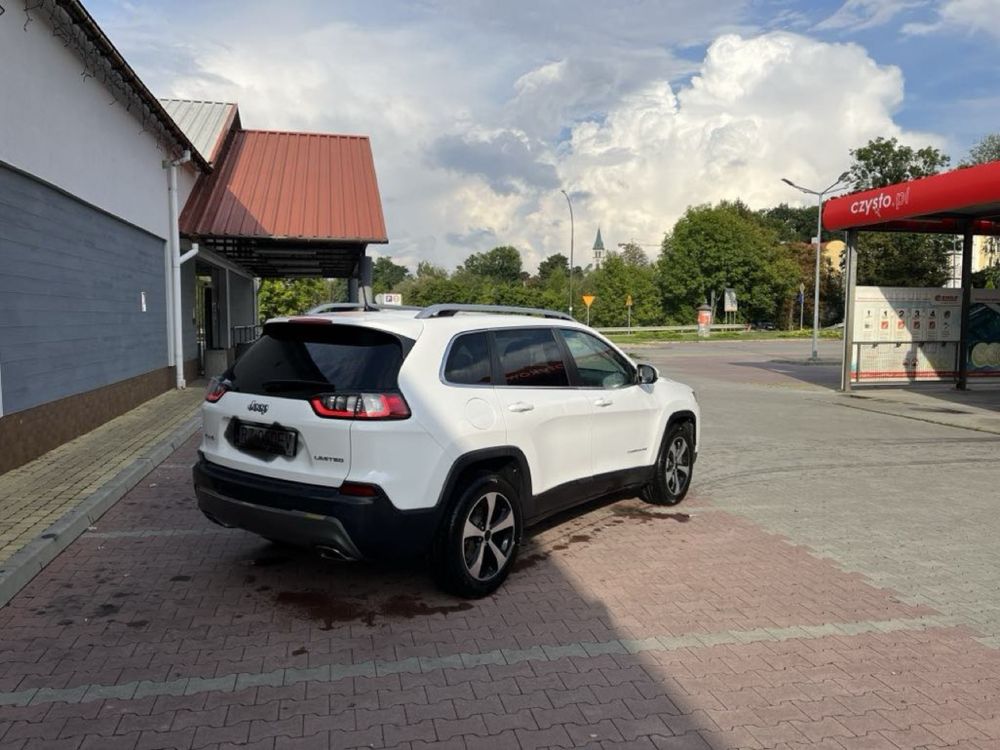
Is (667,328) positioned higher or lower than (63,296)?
lower

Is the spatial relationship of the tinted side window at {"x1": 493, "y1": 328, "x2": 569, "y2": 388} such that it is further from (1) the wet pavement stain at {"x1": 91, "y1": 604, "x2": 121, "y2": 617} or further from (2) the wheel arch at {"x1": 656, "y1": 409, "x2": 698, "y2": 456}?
(1) the wet pavement stain at {"x1": 91, "y1": 604, "x2": 121, "y2": 617}

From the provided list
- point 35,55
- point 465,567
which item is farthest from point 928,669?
point 35,55

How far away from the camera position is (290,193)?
1792 cm

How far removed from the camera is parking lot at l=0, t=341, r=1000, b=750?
126 inches

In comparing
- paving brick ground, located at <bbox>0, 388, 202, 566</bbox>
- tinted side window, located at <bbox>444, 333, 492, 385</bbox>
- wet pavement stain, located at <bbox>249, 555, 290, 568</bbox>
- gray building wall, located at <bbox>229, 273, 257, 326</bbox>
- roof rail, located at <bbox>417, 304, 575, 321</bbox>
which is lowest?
wet pavement stain, located at <bbox>249, 555, 290, 568</bbox>

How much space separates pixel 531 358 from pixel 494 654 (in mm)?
2058

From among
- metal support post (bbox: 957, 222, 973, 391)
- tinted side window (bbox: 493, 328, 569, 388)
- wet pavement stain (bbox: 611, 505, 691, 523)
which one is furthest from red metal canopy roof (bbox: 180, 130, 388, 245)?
metal support post (bbox: 957, 222, 973, 391)

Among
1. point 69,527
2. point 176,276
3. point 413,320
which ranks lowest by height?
point 69,527

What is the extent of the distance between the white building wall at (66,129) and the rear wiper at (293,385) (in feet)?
16.2

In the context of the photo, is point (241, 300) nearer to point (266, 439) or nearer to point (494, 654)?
point (266, 439)

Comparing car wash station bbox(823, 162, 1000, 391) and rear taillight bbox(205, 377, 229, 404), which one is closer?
rear taillight bbox(205, 377, 229, 404)

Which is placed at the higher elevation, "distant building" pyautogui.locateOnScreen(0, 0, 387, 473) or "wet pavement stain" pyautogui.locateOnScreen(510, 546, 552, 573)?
"distant building" pyautogui.locateOnScreen(0, 0, 387, 473)

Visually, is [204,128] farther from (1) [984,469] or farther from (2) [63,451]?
(1) [984,469]

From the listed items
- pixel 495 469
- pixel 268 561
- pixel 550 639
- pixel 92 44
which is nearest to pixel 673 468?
pixel 495 469
